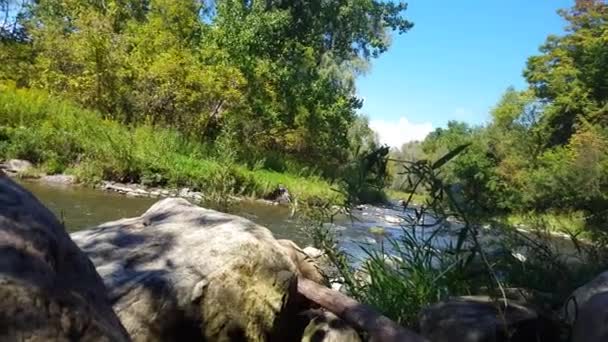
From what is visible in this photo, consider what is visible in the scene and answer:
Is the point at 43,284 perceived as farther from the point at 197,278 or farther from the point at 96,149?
the point at 96,149

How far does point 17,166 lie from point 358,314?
13360 millimetres

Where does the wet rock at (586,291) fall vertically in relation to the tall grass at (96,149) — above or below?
above

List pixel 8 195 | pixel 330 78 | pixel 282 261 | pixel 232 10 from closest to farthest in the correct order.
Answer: pixel 8 195 → pixel 282 261 → pixel 232 10 → pixel 330 78

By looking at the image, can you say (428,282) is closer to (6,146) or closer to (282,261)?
(282,261)

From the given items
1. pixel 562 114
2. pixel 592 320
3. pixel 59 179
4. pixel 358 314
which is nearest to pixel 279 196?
pixel 59 179

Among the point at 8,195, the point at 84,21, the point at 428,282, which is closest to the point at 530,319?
the point at 428,282

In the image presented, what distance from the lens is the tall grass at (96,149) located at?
15352 mm

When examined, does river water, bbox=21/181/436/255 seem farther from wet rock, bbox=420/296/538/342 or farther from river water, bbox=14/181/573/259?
wet rock, bbox=420/296/538/342

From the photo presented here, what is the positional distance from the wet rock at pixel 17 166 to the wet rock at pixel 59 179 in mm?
507

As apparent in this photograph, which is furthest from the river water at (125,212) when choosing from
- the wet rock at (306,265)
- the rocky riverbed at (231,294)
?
the rocky riverbed at (231,294)

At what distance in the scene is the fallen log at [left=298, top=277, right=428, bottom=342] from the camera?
3016 millimetres

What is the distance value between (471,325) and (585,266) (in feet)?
5.22

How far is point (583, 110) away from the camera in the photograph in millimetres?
38812

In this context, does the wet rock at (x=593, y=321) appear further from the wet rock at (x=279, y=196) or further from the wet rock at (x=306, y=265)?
the wet rock at (x=279, y=196)
